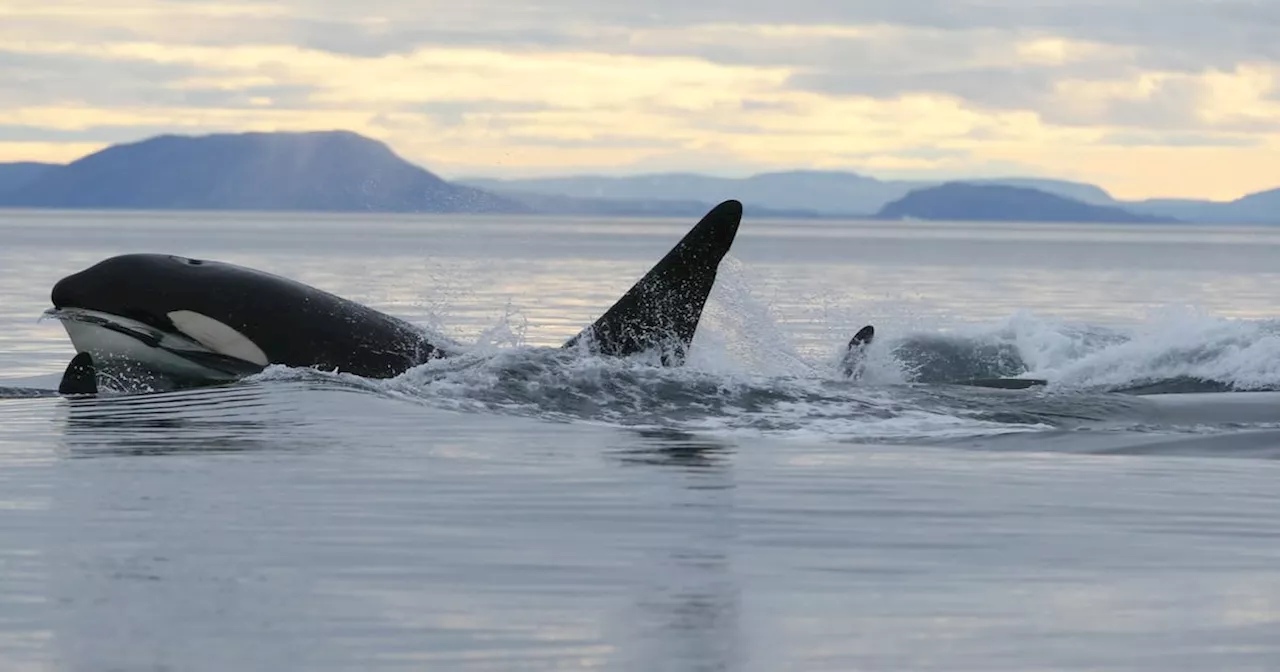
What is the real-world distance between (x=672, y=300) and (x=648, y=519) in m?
6.99

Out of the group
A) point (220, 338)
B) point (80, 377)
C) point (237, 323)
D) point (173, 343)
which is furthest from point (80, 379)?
point (237, 323)

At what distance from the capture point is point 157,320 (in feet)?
60.8

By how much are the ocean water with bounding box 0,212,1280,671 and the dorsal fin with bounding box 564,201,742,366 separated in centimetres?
33

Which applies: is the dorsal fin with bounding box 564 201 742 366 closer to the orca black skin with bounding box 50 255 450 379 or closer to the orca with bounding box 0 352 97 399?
the orca black skin with bounding box 50 255 450 379

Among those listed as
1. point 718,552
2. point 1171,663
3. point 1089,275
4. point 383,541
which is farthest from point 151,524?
point 1089,275

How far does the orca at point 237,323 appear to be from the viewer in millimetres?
18500

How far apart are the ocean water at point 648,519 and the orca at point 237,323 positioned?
16.4 inches

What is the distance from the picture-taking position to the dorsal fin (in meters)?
18.1

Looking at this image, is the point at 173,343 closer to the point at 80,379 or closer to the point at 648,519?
the point at 80,379

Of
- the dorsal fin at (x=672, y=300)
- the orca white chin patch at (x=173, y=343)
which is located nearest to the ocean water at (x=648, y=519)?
the dorsal fin at (x=672, y=300)

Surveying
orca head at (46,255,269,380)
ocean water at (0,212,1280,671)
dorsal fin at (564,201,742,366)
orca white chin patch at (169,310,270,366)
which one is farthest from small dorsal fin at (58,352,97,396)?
dorsal fin at (564,201,742,366)

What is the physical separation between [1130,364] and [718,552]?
16.3 meters

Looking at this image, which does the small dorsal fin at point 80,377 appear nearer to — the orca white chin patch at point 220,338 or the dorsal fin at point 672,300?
the orca white chin patch at point 220,338

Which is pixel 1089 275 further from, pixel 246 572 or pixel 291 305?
pixel 246 572
